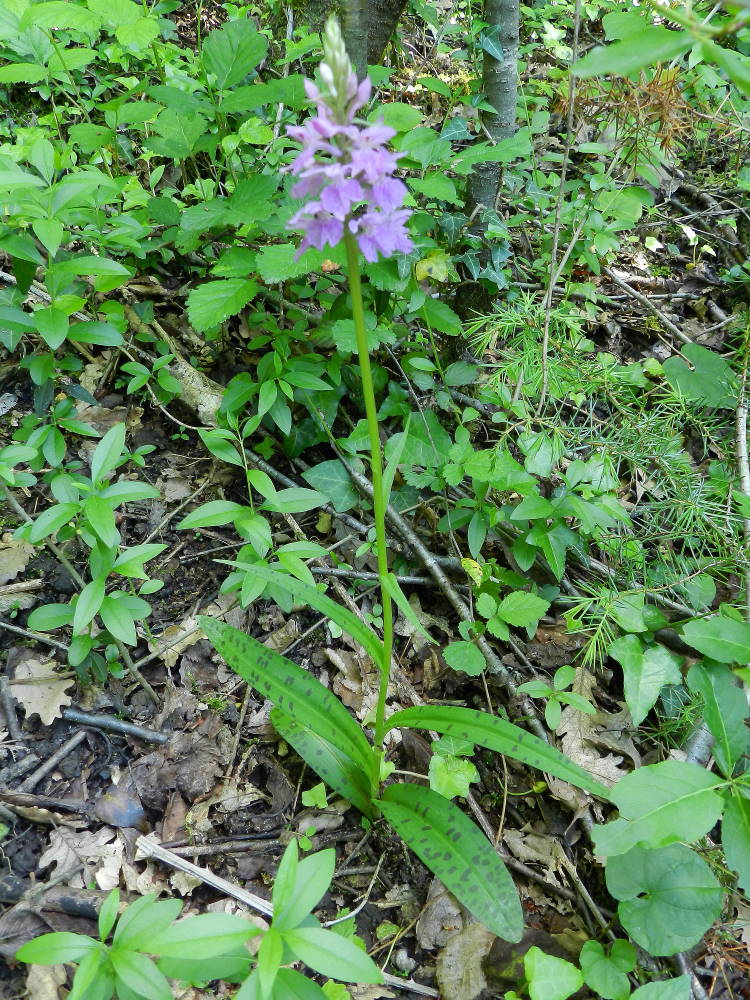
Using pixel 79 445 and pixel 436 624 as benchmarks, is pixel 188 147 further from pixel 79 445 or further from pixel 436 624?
pixel 436 624

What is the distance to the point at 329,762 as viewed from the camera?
185 centimetres

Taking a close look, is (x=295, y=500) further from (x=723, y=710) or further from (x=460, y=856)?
(x=723, y=710)

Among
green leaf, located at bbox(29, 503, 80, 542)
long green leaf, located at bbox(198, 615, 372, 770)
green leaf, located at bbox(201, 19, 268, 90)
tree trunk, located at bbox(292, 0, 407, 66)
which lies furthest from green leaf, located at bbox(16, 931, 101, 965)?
tree trunk, located at bbox(292, 0, 407, 66)

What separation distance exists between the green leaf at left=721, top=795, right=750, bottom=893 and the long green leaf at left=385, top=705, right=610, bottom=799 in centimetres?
25

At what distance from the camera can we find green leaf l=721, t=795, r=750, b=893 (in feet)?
4.55

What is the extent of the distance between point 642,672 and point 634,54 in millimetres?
1521

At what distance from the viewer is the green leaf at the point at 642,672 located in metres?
1.84

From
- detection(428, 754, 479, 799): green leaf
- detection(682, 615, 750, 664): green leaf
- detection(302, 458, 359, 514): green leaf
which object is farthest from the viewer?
detection(302, 458, 359, 514): green leaf

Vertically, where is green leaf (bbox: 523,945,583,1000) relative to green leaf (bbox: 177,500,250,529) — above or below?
below

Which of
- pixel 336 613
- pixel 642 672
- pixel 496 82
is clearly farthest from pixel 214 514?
pixel 496 82

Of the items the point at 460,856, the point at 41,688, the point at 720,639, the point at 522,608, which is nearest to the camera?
the point at 460,856

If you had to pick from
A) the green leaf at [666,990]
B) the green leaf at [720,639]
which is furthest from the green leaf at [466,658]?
the green leaf at [666,990]

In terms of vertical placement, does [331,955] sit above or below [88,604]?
below

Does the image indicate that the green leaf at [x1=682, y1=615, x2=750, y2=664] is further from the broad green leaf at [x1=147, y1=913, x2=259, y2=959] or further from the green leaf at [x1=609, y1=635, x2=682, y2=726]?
the broad green leaf at [x1=147, y1=913, x2=259, y2=959]
